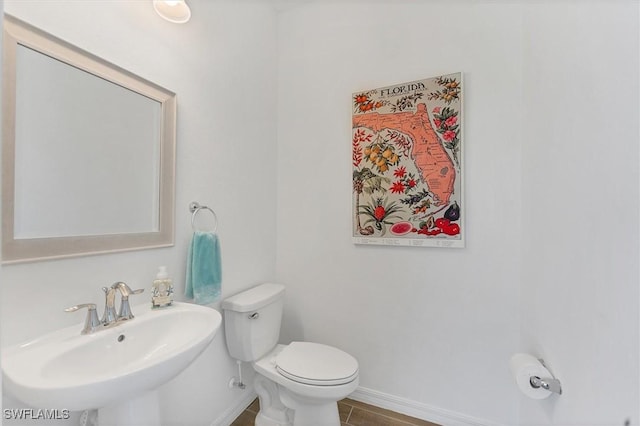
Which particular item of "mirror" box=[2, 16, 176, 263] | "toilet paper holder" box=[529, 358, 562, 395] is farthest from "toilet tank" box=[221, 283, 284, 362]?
"toilet paper holder" box=[529, 358, 562, 395]

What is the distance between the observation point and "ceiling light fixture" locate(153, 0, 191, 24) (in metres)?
1.16

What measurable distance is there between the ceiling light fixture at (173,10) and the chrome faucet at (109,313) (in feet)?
3.59

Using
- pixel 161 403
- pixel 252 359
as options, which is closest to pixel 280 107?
pixel 252 359

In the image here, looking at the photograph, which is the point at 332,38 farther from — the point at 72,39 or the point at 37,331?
the point at 37,331

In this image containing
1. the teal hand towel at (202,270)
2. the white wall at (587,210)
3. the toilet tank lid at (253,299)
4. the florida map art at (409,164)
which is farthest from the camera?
the florida map art at (409,164)

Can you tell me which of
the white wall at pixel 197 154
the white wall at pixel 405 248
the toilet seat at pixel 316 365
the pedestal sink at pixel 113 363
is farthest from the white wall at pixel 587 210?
the white wall at pixel 197 154

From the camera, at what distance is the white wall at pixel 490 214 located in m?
0.67

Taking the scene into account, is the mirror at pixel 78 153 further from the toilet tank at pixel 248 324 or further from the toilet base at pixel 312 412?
the toilet base at pixel 312 412

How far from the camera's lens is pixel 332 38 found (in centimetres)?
188

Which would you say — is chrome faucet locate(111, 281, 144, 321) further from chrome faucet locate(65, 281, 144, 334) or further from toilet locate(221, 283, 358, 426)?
toilet locate(221, 283, 358, 426)

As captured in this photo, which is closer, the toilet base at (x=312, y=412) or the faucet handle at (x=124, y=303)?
the faucet handle at (x=124, y=303)

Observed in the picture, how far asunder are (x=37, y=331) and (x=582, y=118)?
1.73 metres

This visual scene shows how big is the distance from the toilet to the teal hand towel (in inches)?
7.4

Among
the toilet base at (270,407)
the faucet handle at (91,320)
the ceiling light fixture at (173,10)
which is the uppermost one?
the ceiling light fixture at (173,10)
